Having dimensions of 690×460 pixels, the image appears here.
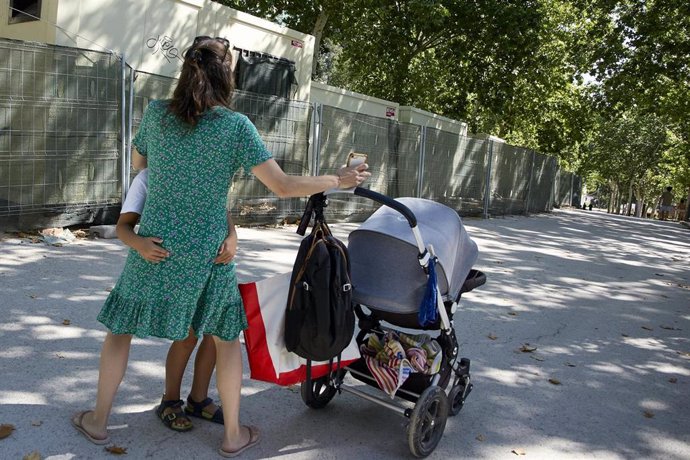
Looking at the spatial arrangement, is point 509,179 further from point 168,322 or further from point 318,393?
point 168,322

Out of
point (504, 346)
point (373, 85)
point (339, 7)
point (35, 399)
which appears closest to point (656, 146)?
point (373, 85)

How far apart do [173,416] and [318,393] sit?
84 centimetres

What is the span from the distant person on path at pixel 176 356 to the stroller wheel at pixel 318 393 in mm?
471

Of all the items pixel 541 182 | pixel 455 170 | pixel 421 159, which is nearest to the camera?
pixel 421 159

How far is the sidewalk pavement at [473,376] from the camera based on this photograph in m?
3.37

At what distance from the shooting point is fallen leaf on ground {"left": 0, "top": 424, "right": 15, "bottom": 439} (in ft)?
10.1

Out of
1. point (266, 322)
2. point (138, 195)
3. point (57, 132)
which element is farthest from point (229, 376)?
point (57, 132)

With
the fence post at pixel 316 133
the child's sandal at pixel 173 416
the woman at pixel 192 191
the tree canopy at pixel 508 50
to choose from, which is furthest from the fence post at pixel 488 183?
the woman at pixel 192 191

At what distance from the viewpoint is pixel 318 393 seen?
3.78 metres

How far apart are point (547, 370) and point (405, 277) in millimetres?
2127

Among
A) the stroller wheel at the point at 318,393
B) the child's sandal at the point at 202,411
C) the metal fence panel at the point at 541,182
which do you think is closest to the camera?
the child's sandal at the point at 202,411

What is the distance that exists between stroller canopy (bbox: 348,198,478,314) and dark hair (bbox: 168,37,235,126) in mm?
1185

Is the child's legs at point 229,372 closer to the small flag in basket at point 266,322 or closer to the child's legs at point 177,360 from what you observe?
the small flag in basket at point 266,322

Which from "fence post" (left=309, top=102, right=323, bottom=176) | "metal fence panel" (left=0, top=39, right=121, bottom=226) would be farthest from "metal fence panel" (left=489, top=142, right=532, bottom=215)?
"metal fence panel" (left=0, top=39, right=121, bottom=226)
